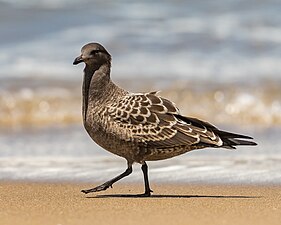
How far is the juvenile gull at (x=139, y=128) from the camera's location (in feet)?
21.7

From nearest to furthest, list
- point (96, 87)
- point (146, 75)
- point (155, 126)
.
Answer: point (155, 126)
point (96, 87)
point (146, 75)

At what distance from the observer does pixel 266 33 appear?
1727 cm

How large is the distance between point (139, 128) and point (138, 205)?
710 millimetres

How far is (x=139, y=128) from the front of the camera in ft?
21.8

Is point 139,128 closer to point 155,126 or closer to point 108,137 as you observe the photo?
point 155,126

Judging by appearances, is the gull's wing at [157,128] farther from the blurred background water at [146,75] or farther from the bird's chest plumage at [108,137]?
the blurred background water at [146,75]

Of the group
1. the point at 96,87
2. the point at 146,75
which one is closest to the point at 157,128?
the point at 96,87

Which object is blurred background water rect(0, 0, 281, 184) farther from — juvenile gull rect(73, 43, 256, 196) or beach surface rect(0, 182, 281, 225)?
juvenile gull rect(73, 43, 256, 196)

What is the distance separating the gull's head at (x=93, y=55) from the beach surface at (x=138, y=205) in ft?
3.40

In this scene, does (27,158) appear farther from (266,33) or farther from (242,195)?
(266,33)

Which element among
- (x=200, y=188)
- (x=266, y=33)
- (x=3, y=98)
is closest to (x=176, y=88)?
(x=3, y=98)

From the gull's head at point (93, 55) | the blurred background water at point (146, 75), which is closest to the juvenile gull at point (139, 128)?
the gull's head at point (93, 55)

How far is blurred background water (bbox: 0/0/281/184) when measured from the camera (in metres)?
8.46

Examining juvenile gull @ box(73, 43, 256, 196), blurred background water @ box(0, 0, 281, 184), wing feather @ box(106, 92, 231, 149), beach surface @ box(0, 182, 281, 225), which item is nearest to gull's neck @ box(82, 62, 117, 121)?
juvenile gull @ box(73, 43, 256, 196)
